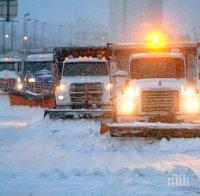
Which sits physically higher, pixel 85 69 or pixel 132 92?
pixel 85 69

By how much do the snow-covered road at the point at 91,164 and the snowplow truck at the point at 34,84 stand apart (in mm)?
7924

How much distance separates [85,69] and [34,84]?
1274cm

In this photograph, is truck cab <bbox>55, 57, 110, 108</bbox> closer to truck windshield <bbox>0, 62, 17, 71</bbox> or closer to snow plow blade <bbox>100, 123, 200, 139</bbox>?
snow plow blade <bbox>100, 123, 200, 139</bbox>

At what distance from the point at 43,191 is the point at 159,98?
281 inches

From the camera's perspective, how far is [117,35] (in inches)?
5960

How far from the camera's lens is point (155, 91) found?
50.0ft

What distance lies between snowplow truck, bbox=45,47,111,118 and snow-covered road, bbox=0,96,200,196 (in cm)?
202

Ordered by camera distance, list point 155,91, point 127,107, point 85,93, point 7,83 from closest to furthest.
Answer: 1. point 155,91
2. point 127,107
3. point 85,93
4. point 7,83

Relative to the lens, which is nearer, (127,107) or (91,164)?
(91,164)

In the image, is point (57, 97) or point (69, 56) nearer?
point (57, 97)

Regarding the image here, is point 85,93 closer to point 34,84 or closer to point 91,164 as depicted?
point 91,164

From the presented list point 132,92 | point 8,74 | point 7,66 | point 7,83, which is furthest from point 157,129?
point 7,66

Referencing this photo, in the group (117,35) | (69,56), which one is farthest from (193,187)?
(117,35)

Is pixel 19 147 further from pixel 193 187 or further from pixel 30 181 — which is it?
pixel 193 187
